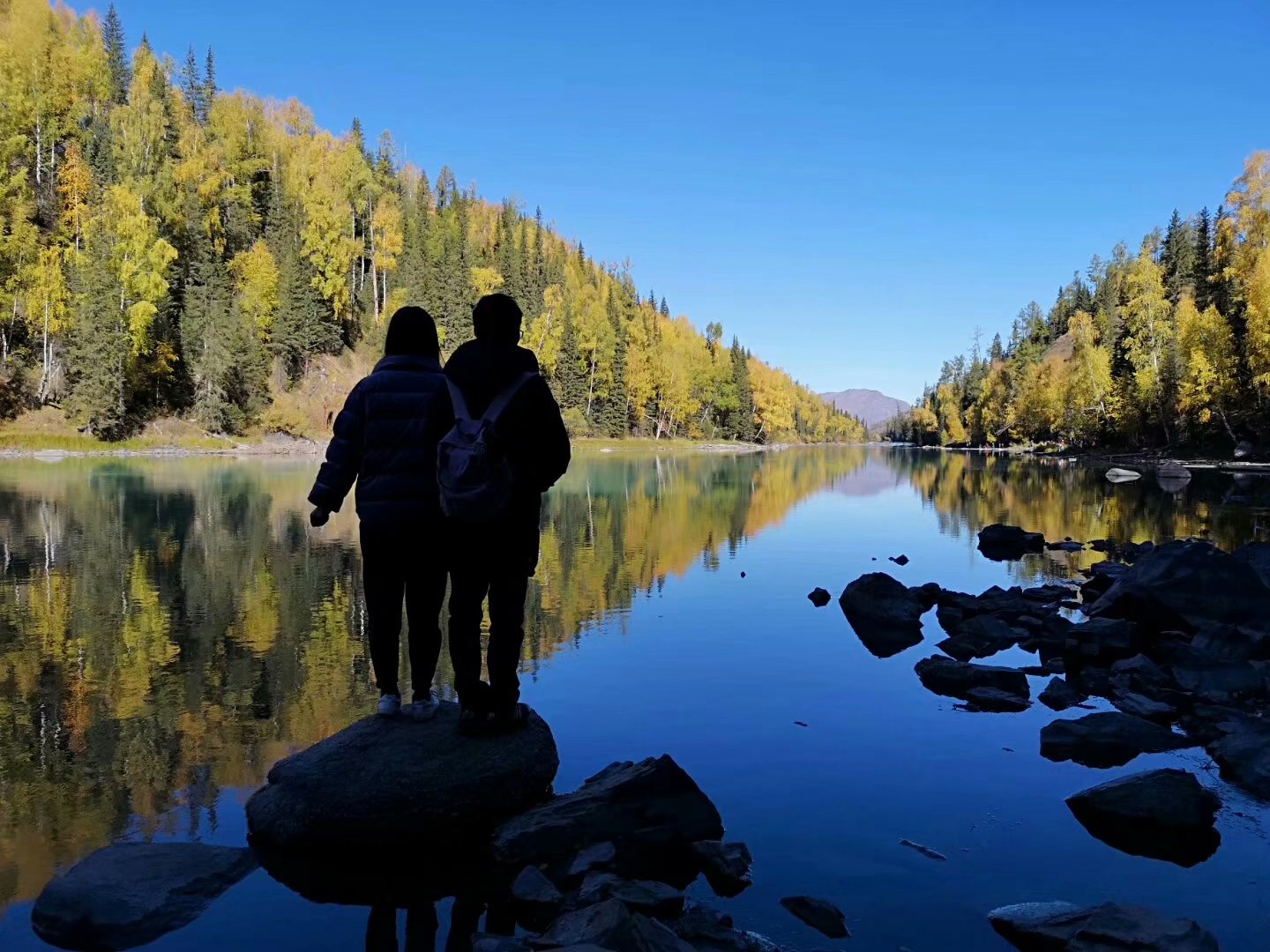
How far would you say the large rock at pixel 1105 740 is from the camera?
26.5ft

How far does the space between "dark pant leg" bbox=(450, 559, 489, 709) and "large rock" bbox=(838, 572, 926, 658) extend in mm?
7947

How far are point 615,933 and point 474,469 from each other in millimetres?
3012

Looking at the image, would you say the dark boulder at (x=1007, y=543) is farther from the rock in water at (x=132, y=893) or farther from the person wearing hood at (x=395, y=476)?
the rock in water at (x=132, y=893)

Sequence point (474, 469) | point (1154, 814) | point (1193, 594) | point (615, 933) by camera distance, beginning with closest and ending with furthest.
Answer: point (615, 933), point (474, 469), point (1154, 814), point (1193, 594)

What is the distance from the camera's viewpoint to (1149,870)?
19.0ft

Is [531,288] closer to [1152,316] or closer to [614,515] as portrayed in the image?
[1152,316]

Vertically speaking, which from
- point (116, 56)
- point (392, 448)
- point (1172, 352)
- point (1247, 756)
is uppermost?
point (116, 56)

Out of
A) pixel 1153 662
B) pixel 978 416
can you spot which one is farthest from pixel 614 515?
pixel 978 416

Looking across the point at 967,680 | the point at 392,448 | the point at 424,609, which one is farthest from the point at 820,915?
the point at 967,680

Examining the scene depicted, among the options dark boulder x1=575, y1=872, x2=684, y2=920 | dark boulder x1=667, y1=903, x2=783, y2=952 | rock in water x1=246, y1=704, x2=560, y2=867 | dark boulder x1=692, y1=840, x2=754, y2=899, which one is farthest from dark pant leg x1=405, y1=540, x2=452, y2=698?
dark boulder x1=667, y1=903, x2=783, y2=952

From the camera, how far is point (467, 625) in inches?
251

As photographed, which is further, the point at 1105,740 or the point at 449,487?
the point at 1105,740

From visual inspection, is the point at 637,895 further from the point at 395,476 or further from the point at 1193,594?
the point at 1193,594

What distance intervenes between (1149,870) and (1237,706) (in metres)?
5.03
